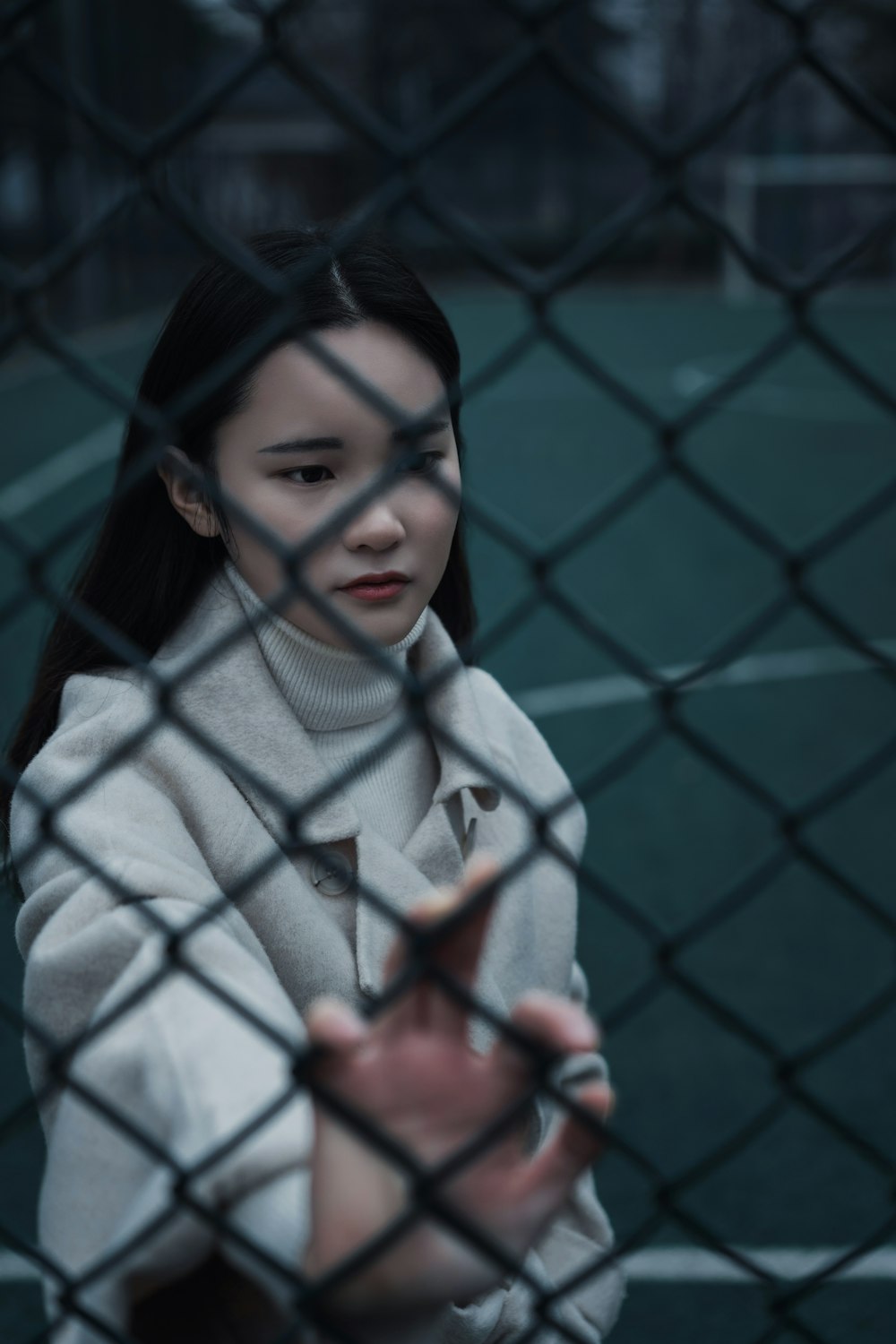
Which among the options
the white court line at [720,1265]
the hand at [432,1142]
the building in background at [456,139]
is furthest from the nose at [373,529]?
the building in background at [456,139]

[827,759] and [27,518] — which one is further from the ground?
[827,759]

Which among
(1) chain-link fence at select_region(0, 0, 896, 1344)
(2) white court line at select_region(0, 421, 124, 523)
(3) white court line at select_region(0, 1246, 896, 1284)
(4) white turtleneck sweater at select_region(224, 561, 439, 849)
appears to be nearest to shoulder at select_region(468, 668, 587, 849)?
(4) white turtleneck sweater at select_region(224, 561, 439, 849)

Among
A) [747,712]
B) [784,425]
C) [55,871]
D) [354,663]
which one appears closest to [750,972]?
[747,712]

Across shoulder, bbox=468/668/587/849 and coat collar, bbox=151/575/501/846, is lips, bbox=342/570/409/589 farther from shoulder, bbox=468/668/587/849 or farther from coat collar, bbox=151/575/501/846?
shoulder, bbox=468/668/587/849

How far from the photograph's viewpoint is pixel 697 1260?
207cm

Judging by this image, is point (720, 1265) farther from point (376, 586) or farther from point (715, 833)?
point (715, 833)

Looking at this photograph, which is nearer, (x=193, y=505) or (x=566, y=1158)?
(x=566, y=1158)

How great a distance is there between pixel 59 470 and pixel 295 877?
7.88 metres

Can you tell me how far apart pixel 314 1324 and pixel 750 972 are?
2366 mm

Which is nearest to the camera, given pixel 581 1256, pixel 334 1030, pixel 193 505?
pixel 334 1030

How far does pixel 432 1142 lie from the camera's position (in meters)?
0.66

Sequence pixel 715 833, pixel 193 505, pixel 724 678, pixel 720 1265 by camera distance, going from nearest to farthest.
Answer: pixel 193 505 < pixel 720 1265 < pixel 715 833 < pixel 724 678

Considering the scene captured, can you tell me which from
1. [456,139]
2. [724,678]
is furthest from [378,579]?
[456,139]

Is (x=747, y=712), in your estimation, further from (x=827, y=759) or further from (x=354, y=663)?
(x=354, y=663)
